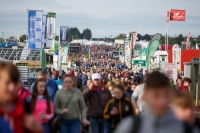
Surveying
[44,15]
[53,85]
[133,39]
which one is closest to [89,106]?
[53,85]

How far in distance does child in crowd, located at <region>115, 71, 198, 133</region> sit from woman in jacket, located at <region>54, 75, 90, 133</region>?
207 inches

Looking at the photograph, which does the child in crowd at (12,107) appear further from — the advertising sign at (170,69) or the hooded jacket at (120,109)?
the advertising sign at (170,69)

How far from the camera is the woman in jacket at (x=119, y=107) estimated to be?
8570mm

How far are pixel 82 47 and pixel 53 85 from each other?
189 meters

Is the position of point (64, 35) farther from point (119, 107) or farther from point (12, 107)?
point (12, 107)

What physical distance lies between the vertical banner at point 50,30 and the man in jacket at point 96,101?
67.4 feet

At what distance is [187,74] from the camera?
1000 inches

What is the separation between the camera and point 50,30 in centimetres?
3025

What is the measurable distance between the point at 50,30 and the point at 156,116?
27.5m

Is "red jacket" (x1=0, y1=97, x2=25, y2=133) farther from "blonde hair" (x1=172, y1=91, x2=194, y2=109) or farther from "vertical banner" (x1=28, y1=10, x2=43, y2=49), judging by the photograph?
"vertical banner" (x1=28, y1=10, x2=43, y2=49)

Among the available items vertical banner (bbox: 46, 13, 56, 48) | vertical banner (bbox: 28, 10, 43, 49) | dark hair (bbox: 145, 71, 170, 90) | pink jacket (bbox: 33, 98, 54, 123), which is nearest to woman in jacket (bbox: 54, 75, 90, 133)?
pink jacket (bbox: 33, 98, 54, 123)

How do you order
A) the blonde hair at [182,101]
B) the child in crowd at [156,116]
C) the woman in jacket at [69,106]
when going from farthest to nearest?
the woman in jacket at [69,106], the blonde hair at [182,101], the child in crowd at [156,116]

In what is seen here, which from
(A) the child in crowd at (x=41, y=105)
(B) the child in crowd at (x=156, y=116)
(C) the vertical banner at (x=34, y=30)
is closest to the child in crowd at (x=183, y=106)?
(B) the child in crowd at (x=156, y=116)

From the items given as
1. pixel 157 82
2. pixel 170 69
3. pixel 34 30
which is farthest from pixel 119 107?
pixel 34 30
